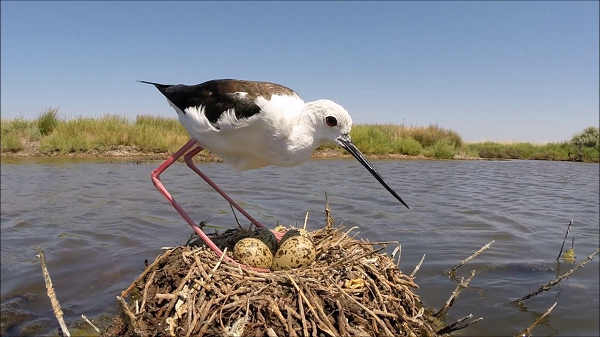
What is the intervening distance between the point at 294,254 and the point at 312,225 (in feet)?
11.8

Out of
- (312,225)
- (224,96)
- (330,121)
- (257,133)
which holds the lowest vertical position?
(312,225)

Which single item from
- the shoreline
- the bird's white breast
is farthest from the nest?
the shoreline

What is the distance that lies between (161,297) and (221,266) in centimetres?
55

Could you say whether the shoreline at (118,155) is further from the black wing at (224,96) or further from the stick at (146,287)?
the stick at (146,287)

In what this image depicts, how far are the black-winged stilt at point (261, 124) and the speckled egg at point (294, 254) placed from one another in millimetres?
568

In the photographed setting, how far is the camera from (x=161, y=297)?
332cm

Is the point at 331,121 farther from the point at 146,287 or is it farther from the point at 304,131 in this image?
the point at 146,287

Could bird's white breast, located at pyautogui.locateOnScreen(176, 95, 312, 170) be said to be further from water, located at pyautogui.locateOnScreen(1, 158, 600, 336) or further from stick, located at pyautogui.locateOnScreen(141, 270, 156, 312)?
water, located at pyautogui.locateOnScreen(1, 158, 600, 336)

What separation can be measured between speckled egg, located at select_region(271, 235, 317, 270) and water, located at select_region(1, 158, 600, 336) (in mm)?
2002

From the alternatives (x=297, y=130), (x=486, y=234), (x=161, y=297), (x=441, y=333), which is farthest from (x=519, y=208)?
(x=161, y=297)

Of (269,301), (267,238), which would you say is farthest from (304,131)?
(269,301)

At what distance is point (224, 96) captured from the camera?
422 centimetres

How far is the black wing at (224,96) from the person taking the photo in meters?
4.00

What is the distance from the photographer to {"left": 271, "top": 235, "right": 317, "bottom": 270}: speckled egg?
151 inches
